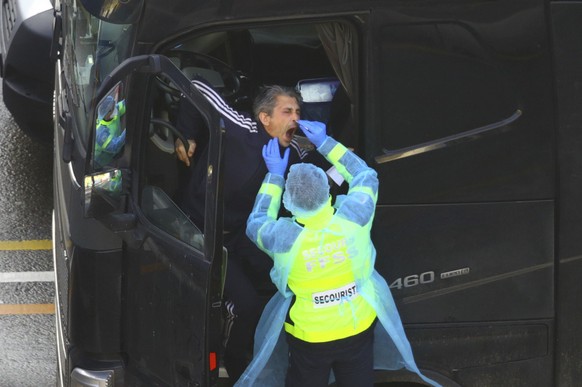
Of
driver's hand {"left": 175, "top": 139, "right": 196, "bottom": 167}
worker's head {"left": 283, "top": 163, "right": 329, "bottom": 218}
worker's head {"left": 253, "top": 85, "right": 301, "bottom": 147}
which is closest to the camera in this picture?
worker's head {"left": 283, "top": 163, "right": 329, "bottom": 218}

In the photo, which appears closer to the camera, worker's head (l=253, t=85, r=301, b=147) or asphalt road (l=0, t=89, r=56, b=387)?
worker's head (l=253, t=85, r=301, b=147)

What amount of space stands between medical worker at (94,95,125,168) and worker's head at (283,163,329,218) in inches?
26.7

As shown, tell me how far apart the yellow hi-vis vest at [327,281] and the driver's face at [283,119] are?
18.2 inches

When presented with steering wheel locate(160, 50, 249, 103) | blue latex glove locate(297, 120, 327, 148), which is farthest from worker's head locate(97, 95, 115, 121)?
blue latex glove locate(297, 120, 327, 148)

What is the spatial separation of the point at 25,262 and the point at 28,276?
0.52ft

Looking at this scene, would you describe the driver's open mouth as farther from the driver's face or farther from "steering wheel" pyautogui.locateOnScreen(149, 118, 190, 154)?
"steering wheel" pyautogui.locateOnScreen(149, 118, 190, 154)

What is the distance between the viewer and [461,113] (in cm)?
379

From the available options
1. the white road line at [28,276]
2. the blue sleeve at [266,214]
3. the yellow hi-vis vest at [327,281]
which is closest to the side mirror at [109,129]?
the blue sleeve at [266,214]

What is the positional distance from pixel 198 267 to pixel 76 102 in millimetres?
1043

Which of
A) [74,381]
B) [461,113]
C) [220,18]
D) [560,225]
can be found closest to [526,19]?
[461,113]

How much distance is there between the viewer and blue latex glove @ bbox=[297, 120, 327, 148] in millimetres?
3982

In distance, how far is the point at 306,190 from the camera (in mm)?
3781

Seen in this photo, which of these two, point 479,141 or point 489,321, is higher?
point 479,141

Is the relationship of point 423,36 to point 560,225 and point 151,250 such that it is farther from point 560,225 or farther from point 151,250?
point 151,250
